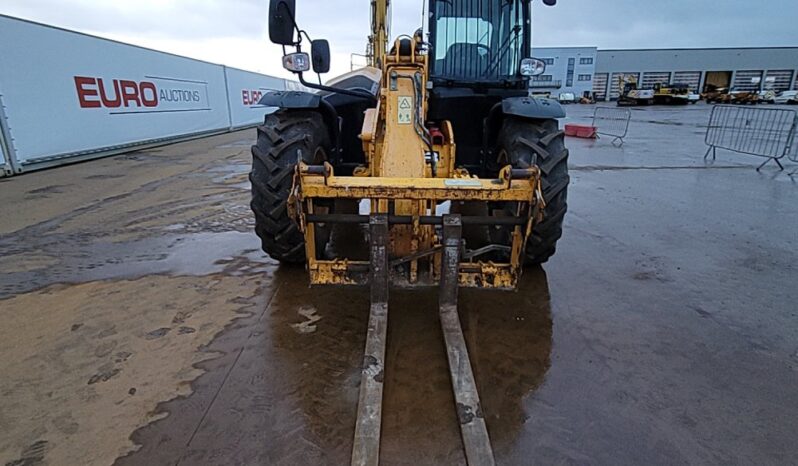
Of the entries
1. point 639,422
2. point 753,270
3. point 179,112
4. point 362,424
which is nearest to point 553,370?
point 639,422

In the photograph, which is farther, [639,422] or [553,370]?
[553,370]

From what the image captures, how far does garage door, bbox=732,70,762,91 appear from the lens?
56375 mm

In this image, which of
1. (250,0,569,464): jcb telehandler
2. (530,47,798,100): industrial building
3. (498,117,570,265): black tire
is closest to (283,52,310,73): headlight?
(250,0,569,464): jcb telehandler

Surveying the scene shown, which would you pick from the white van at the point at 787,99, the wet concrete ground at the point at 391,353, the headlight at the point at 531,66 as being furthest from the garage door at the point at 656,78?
the headlight at the point at 531,66

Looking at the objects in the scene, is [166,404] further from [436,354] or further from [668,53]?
[668,53]

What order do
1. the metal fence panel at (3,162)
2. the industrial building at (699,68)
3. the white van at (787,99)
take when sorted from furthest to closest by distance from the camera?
1. the industrial building at (699,68)
2. the white van at (787,99)
3. the metal fence panel at (3,162)

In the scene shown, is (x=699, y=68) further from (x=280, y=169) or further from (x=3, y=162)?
(x=3, y=162)

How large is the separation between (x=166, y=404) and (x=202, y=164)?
913cm

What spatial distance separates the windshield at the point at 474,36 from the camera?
13.8ft

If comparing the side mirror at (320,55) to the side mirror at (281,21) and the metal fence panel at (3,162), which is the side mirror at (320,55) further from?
the metal fence panel at (3,162)

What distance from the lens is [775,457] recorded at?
6.61 ft

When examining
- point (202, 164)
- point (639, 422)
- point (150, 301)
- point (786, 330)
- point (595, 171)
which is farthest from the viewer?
point (202, 164)

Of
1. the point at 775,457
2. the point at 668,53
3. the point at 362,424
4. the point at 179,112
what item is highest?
the point at 668,53

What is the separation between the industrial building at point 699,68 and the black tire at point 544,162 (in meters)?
57.7
